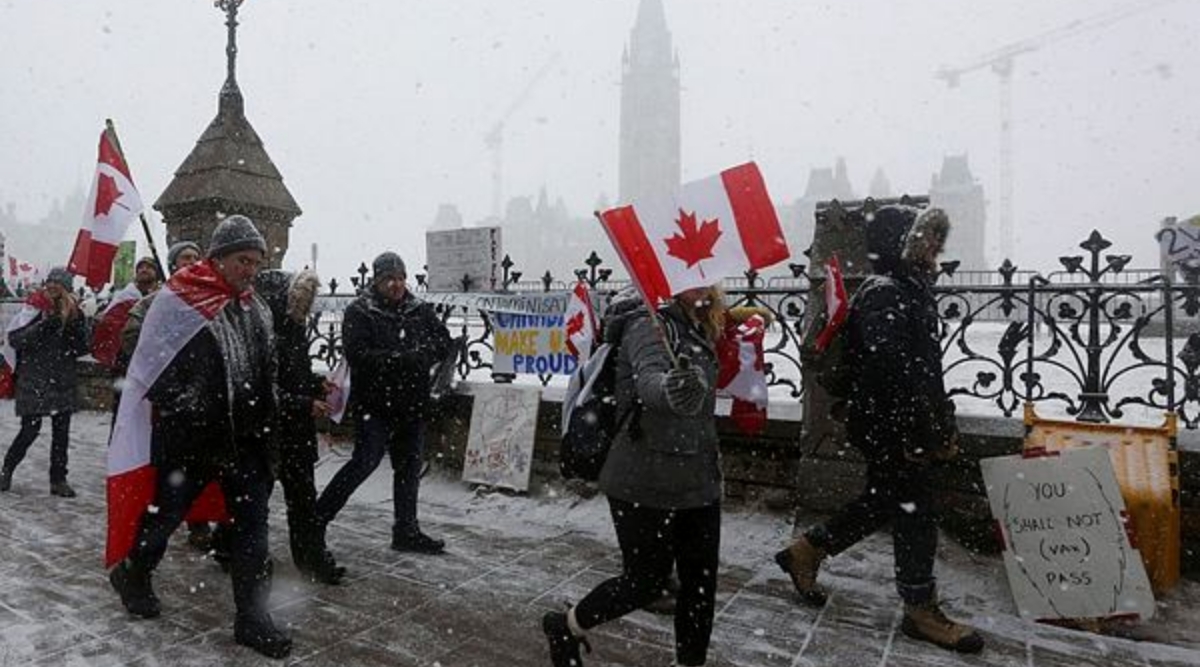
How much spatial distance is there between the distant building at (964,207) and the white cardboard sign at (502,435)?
123 m

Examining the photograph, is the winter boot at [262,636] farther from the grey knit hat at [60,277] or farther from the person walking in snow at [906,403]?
the grey knit hat at [60,277]

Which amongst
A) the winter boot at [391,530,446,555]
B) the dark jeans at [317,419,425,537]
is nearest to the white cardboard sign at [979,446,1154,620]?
the winter boot at [391,530,446,555]

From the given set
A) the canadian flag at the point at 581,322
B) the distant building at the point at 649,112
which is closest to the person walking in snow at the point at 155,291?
the canadian flag at the point at 581,322

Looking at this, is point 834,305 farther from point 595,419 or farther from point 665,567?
point 665,567

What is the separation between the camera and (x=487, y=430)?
271 inches

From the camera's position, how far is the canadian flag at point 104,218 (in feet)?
17.8

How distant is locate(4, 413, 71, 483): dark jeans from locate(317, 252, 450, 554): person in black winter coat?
3166 mm

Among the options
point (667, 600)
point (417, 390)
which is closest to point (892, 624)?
point (667, 600)

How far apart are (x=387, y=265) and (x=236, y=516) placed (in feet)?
6.07

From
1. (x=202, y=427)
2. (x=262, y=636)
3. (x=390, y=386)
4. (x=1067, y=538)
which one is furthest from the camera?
(x=390, y=386)

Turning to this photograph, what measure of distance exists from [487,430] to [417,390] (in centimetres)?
186

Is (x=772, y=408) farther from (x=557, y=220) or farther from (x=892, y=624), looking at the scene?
(x=557, y=220)

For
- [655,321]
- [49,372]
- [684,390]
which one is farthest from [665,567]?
[49,372]

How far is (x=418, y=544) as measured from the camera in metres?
5.13
